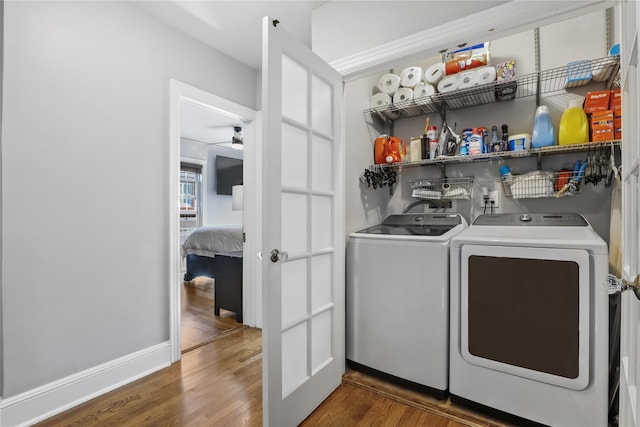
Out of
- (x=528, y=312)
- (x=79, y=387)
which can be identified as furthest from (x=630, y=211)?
(x=79, y=387)

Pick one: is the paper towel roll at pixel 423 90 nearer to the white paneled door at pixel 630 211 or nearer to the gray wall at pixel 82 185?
the white paneled door at pixel 630 211

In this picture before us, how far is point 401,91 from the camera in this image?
2277 millimetres

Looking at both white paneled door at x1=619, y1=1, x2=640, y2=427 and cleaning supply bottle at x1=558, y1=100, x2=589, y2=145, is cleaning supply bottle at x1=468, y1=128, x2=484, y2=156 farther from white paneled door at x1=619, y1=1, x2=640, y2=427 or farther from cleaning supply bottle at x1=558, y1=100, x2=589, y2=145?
white paneled door at x1=619, y1=1, x2=640, y2=427

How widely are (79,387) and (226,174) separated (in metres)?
5.06

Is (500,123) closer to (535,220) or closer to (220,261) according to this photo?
(535,220)

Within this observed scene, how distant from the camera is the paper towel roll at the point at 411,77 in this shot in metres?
2.24

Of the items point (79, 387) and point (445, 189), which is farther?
point (445, 189)

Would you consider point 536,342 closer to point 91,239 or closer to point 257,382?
point 257,382

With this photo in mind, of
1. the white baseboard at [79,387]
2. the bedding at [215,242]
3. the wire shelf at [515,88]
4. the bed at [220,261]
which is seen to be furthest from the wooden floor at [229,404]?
the wire shelf at [515,88]

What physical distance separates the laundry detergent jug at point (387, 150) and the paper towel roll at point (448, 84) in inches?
18.4

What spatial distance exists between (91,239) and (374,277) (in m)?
1.74

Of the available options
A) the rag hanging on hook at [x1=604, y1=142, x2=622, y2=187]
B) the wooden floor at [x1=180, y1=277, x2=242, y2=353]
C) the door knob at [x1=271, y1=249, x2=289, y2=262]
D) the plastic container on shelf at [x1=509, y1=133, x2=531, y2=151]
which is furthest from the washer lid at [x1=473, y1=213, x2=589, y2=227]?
the wooden floor at [x1=180, y1=277, x2=242, y2=353]

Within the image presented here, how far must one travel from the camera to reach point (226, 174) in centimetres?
647

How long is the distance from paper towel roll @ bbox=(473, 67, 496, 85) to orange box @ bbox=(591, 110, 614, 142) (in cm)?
58
